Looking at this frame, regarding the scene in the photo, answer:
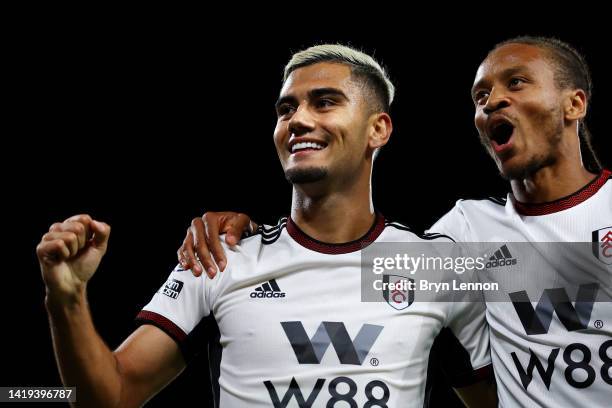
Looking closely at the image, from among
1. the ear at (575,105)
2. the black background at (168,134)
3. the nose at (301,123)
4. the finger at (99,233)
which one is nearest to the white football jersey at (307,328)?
the nose at (301,123)

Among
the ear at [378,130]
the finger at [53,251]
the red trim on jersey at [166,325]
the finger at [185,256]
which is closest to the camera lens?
the finger at [53,251]

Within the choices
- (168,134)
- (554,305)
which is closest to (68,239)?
(554,305)

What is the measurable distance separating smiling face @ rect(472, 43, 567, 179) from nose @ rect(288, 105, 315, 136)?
569mm

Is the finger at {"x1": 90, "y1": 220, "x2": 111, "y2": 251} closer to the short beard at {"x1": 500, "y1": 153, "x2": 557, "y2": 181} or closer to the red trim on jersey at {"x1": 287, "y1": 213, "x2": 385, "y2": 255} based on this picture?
the red trim on jersey at {"x1": 287, "y1": 213, "x2": 385, "y2": 255}

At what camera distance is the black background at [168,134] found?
12.9ft

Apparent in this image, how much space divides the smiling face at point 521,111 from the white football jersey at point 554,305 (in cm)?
16

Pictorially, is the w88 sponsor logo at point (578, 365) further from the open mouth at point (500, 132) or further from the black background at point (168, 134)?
the black background at point (168, 134)

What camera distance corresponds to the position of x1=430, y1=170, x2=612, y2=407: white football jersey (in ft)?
5.64

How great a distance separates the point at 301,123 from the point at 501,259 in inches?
29.6

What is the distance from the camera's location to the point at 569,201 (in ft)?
6.36

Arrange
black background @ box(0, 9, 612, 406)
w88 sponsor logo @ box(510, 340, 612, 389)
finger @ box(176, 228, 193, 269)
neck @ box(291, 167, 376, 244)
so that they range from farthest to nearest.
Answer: black background @ box(0, 9, 612, 406), neck @ box(291, 167, 376, 244), finger @ box(176, 228, 193, 269), w88 sponsor logo @ box(510, 340, 612, 389)

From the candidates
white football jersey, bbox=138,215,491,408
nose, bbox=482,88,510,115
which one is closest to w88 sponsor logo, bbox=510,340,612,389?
white football jersey, bbox=138,215,491,408

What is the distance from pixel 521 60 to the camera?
6.84ft

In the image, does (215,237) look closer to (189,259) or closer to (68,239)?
(189,259)
